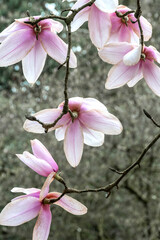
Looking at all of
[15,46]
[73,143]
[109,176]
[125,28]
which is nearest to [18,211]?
[73,143]

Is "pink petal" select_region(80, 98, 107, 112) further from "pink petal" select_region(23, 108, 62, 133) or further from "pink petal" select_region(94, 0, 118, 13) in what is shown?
"pink petal" select_region(94, 0, 118, 13)

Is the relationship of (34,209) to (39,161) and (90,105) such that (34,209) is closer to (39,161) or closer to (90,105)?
(39,161)

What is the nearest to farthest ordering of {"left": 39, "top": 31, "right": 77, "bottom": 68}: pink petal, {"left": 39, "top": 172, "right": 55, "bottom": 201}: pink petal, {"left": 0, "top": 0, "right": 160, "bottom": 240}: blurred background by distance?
1. {"left": 39, "top": 172, "right": 55, "bottom": 201}: pink petal
2. {"left": 39, "top": 31, "right": 77, "bottom": 68}: pink petal
3. {"left": 0, "top": 0, "right": 160, "bottom": 240}: blurred background

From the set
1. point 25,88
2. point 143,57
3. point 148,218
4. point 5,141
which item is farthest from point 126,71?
point 25,88

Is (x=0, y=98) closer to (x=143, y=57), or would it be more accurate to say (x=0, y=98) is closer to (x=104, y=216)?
(x=104, y=216)

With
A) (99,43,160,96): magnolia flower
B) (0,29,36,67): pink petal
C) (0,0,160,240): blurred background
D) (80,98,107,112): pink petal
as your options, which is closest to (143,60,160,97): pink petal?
(99,43,160,96): magnolia flower

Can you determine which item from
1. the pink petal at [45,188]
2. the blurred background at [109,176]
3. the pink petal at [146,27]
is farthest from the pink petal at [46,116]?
the blurred background at [109,176]

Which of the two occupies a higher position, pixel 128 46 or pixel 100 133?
pixel 128 46

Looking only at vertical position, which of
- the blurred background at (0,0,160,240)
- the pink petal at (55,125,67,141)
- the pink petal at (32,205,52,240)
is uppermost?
the pink petal at (55,125,67,141)
